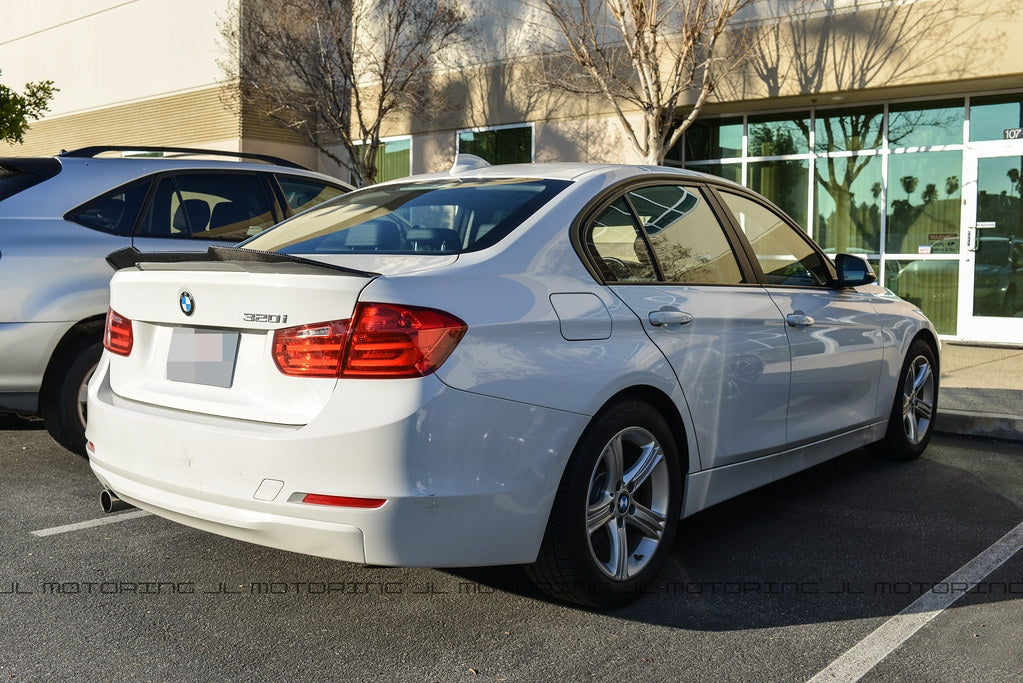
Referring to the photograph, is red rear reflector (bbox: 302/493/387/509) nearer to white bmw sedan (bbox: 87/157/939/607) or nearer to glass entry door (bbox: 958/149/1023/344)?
white bmw sedan (bbox: 87/157/939/607)

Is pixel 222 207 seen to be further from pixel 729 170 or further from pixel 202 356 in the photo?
pixel 729 170

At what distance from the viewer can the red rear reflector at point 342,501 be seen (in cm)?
296

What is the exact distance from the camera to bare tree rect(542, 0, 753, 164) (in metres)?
11.6

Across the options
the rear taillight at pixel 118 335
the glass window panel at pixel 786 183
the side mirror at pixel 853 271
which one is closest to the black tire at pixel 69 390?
the rear taillight at pixel 118 335

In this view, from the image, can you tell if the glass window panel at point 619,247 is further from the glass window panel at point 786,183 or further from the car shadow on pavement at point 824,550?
the glass window panel at point 786,183

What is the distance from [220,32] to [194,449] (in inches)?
608

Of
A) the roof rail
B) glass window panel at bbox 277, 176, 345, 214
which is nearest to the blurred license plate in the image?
the roof rail

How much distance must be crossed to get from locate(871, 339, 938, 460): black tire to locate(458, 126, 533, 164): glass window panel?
9.24 metres

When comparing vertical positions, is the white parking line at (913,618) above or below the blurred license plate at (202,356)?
below

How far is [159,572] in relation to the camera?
3.91m

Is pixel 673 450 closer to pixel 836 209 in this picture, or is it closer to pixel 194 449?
pixel 194 449

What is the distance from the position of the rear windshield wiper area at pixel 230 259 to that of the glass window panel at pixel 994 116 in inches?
421

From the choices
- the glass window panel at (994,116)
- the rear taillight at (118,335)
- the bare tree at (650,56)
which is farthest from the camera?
the glass window panel at (994,116)

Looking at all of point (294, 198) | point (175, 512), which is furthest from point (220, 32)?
point (175, 512)
